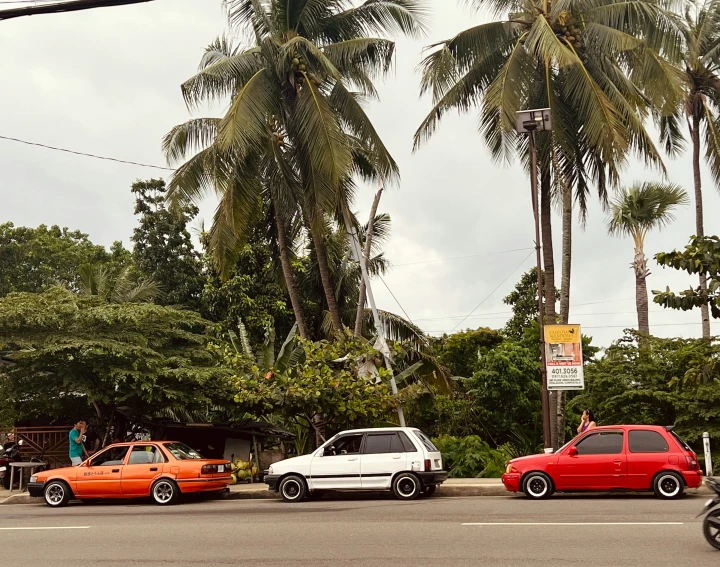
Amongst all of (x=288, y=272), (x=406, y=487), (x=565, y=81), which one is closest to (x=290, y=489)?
(x=406, y=487)

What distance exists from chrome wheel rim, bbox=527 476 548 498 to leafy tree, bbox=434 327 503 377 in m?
16.8

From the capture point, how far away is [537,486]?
15289 millimetres

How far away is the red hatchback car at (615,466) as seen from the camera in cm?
1449

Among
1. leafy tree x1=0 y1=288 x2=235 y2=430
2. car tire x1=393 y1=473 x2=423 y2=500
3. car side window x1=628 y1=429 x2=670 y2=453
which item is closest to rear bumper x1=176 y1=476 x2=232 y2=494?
leafy tree x1=0 y1=288 x2=235 y2=430

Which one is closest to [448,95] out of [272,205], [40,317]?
[272,205]

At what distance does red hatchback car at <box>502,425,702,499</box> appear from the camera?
14492 millimetres

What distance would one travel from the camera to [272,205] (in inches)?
992

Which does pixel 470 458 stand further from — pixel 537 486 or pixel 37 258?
pixel 37 258

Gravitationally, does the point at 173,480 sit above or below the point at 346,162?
below

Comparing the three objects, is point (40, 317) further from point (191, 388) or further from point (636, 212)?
point (636, 212)

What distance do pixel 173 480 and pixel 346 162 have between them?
8.78m

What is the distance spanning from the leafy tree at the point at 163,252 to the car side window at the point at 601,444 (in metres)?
21.6

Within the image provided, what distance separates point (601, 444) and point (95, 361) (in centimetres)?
1165

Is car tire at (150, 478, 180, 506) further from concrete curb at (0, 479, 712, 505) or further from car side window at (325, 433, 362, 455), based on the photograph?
car side window at (325, 433, 362, 455)
